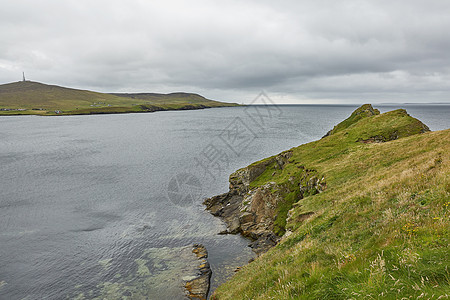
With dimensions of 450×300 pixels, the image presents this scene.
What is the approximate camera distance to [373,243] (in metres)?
11.5

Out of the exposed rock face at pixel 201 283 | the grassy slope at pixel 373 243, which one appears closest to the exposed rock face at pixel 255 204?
the exposed rock face at pixel 201 283

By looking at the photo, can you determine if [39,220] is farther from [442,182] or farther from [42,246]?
[442,182]

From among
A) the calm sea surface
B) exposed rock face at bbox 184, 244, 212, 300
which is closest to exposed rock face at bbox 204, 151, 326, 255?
the calm sea surface

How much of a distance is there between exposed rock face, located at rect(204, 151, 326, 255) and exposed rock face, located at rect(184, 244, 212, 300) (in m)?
7.03

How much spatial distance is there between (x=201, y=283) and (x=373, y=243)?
21442 mm

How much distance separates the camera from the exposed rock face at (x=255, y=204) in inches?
1415

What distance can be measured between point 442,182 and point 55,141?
142 m

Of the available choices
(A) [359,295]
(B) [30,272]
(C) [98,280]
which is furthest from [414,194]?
(B) [30,272]

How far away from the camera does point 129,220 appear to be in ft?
146

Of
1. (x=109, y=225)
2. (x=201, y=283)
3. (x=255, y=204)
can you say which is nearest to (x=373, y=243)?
(x=201, y=283)

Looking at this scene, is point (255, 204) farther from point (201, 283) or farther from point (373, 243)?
point (373, 243)

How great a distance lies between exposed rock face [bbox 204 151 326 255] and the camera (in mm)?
35938

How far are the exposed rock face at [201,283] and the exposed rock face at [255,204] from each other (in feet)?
23.1

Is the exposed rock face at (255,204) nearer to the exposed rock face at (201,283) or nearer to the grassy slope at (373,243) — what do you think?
the exposed rock face at (201,283)
